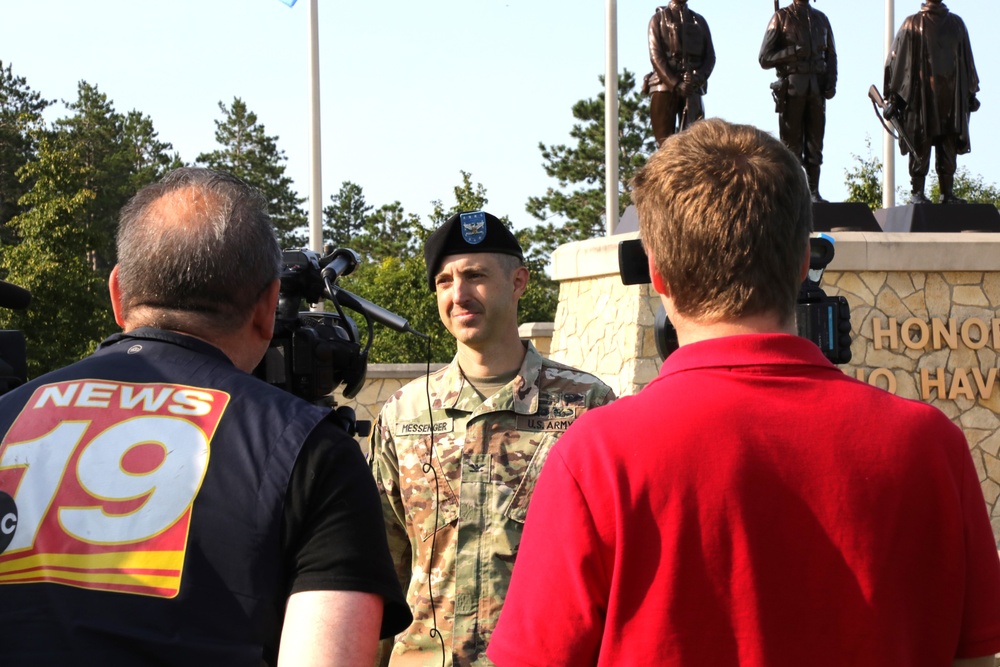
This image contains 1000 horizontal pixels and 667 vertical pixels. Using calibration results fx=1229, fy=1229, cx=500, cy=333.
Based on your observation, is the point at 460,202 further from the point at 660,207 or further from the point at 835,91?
the point at 660,207

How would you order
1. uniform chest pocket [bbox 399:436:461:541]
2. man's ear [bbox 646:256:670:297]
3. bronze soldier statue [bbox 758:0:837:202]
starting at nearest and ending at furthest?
man's ear [bbox 646:256:670:297], uniform chest pocket [bbox 399:436:461:541], bronze soldier statue [bbox 758:0:837:202]

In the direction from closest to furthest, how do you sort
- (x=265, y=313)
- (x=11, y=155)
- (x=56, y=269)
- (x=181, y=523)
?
(x=181, y=523), (x=265, y=313), (x=56, y=269), (x=11, y=155)

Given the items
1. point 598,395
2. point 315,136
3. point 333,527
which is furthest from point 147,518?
point 315,136

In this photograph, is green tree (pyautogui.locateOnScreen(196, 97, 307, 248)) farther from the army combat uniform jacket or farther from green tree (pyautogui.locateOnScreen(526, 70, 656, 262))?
the army combat uniform jacket

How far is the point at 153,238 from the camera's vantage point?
1.82 m

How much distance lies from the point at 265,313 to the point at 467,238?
185cm

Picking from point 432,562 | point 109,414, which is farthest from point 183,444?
point 432,562

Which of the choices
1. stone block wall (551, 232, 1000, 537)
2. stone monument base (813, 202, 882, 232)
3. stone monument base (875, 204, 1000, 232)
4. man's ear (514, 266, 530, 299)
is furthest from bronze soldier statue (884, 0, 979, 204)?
man's ear (514, 266, 530, 299)

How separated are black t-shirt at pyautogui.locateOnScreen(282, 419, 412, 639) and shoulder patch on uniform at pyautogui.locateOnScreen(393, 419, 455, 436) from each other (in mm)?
1798

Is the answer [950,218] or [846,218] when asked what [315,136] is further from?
[950,218]

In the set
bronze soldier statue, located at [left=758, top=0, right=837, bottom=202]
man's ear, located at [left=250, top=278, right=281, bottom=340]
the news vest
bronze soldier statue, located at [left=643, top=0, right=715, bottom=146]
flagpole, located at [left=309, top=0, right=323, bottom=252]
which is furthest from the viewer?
flagpole, located at [left=309, top=0, right=323, bottom=252]

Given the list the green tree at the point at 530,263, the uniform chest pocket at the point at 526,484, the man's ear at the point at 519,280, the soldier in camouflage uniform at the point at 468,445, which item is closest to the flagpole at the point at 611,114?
the green tree at the point at 530,263

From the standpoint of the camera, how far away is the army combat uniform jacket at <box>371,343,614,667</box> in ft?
10.6

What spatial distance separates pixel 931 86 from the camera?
11.0 meters
